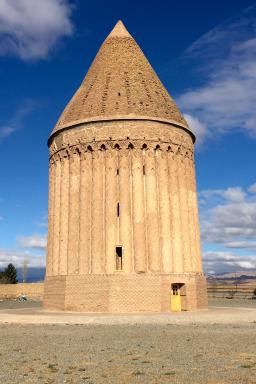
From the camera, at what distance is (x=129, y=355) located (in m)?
9.68

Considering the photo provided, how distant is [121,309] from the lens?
21766mm

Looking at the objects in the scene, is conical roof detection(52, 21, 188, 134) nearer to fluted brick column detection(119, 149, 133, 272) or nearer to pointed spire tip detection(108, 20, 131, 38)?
pointed spire tip detection(108, 20, 131, 38)

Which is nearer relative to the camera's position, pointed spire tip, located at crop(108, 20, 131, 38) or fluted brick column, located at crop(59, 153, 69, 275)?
fluted brick column, located at crop(59, 153, 69, 275)

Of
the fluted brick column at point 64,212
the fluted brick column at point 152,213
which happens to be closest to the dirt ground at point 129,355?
the fluted brick column at point 152,213

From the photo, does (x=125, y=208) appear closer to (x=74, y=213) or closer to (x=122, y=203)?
(x=122, y=203)

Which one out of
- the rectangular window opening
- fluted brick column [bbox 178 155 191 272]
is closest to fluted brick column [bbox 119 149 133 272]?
the rectangular window opening

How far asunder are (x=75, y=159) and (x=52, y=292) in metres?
7.84

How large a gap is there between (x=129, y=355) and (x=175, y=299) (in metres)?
14.2

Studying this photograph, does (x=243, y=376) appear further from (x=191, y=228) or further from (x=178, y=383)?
(x=191, y=228)

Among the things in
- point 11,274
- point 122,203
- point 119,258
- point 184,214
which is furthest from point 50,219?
point 11,274

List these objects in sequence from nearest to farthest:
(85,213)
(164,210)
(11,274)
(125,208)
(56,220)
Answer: (125,208) < (85,213) < (164,210) < (56,220) < (11,274)

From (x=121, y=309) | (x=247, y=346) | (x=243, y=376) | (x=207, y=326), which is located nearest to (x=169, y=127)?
(x=121, y=309)

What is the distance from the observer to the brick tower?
22547mm

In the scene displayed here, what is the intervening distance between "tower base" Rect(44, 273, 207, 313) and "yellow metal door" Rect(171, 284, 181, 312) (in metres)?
0.18
